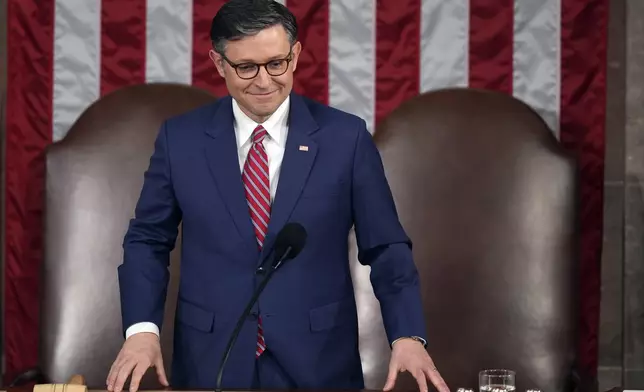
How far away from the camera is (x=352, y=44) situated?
3533 mm

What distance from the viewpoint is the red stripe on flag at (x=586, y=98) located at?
3494 millimetres

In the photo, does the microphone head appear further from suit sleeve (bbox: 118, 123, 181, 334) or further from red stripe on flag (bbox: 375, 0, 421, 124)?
red stripe on flag (bbox: 375, 0, 421, 124)

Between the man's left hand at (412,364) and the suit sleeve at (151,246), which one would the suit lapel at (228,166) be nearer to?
the suit sleeve at (151,246)

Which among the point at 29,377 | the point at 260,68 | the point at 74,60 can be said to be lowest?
the point at 29,377

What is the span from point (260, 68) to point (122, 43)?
142 cm

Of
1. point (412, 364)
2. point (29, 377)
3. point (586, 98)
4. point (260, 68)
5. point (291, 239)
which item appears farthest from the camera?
point (586, 98)

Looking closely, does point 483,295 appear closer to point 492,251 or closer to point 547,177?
point 492,251

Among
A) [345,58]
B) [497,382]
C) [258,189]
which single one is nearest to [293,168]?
[258,189]

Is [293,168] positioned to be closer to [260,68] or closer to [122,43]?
[260,68]

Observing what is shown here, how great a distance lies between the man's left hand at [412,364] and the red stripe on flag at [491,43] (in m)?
1.52

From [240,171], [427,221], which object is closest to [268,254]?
[240,171]

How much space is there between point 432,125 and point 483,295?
55cm

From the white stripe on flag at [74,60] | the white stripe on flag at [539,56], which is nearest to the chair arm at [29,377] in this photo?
the white stripe on flag at [74,60]

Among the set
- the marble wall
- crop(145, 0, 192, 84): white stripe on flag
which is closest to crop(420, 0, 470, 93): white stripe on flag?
the marble wall
